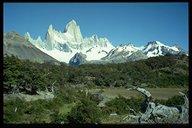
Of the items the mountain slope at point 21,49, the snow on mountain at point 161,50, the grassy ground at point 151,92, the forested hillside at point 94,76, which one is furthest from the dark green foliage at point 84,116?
the snow on mountain at point 161,50

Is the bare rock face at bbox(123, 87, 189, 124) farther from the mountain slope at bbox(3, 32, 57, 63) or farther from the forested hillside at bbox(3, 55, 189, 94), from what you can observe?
the mountain slope at bbox(3, 32, 57, 63)

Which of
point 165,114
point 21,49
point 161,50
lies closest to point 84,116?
point 165,114

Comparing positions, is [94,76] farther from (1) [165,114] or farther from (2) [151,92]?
(1) [165,114]

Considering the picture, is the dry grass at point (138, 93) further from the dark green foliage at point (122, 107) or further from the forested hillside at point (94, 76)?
the dark green foliage at point (122, 107)

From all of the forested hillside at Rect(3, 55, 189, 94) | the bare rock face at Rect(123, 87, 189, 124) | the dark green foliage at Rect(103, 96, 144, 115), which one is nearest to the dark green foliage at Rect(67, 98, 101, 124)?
the bare rock face at Rect(123, 87, 189, 124)

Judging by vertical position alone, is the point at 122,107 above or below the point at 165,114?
below

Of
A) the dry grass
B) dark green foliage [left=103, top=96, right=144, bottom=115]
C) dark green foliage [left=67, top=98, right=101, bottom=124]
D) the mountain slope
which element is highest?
the mountain slope

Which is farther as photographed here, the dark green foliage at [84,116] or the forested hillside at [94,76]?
the forested hillside at [94,76]

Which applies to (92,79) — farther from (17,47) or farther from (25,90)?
(17,47)

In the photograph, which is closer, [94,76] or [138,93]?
[138,93]

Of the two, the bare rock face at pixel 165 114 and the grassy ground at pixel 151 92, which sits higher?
the bare rock face at pixel 165 114

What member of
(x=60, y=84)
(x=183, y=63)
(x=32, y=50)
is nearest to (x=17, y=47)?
(x=32, y=50)
